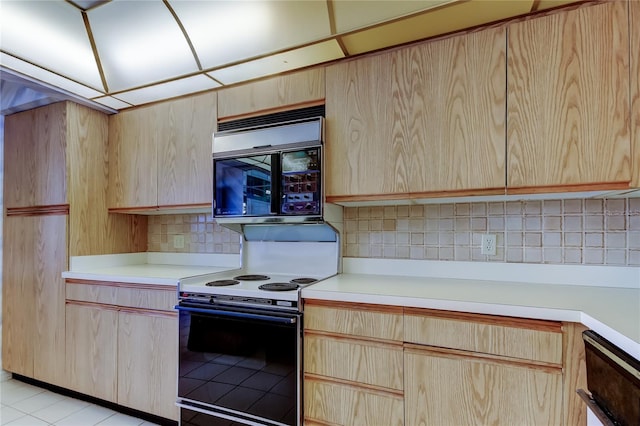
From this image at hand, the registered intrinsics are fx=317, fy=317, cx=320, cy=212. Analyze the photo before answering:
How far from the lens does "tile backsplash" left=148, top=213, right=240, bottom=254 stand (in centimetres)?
246

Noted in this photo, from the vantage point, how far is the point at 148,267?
8.13 ft

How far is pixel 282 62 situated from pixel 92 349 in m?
2.23

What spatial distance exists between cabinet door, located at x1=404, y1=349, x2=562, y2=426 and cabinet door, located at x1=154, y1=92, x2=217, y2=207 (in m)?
1.63

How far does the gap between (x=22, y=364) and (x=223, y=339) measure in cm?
198

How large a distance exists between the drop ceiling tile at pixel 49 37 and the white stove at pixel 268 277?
1441 millimetres

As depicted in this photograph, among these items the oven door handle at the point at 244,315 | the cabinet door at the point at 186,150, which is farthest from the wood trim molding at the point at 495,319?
the cabinet door at the point at 186,150

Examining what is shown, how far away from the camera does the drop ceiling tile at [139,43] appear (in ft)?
5.22

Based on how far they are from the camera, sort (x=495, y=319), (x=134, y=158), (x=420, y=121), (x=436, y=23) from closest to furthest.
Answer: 1. (x=495, y=319)
2. (x=436, y=23)
3. (x=420, y=121)
4. (x=134, y=158)

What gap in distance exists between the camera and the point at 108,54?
183 centimetres

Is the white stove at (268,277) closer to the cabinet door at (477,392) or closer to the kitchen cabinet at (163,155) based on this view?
the kitchen cabinet at (163,155)

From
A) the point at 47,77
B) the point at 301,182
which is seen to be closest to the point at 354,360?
the point at 301,182

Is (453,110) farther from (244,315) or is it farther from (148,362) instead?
(148,362)

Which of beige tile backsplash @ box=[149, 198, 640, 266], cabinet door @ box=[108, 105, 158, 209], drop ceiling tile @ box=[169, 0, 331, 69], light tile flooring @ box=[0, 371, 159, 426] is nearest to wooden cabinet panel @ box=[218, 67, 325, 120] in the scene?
drop ceiling tile @ box=[169, 0, 331, 69]

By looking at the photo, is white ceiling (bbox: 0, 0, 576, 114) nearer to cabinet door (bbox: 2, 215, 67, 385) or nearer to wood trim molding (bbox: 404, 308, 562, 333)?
cabinet door (bbox: 2, 215, 67, 385)
